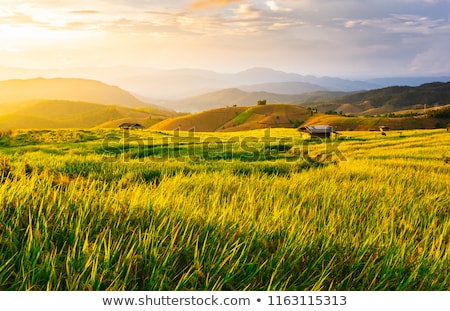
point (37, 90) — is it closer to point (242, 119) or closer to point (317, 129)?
point (317, 129)

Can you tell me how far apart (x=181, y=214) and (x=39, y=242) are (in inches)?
29.6

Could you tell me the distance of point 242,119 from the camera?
8269 cm

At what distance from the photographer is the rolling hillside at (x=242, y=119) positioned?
2911 inches

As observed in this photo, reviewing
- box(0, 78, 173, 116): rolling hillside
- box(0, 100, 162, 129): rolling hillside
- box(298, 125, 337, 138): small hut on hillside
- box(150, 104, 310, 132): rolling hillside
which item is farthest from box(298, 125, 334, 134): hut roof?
box(0, 100, 162, 129): rolling hillside

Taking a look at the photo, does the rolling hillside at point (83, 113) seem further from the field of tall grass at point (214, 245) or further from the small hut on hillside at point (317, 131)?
the field of tall grass at point (214, 245)

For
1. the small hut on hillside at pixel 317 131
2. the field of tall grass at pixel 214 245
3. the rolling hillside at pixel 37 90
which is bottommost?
the field of tall grass at pixel 214 245

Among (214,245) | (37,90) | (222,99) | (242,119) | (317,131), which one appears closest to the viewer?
(214,245)

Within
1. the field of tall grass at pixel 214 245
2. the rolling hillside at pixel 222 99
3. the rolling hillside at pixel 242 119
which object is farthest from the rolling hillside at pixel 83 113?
the field of tall grass at pixel 214 245

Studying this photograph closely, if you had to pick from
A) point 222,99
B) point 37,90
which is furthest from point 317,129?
point 222,99

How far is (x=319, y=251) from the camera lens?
1804 millimetres

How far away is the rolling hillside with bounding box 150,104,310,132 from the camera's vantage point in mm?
73938

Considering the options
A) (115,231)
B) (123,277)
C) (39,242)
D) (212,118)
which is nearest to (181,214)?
(115,231)

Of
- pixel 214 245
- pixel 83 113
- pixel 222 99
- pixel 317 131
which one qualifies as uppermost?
pixel 222 99
